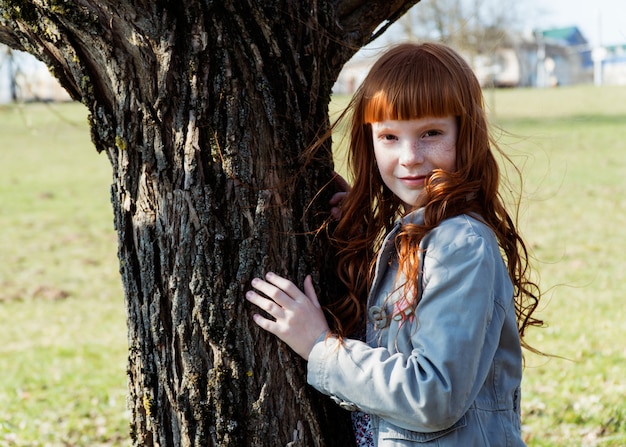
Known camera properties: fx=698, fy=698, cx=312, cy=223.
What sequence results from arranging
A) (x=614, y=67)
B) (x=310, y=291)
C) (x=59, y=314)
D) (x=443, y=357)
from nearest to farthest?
(x=443, y=357) → (x=310, y=291) → (x=59, y=314) → (x=614, y=67)

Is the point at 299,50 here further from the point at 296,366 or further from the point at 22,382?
the point at 22,382

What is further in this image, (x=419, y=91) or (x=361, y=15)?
(x=361, y=15)

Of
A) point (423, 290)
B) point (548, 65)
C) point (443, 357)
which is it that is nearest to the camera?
point (443, 357)

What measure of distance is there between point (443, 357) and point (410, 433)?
29 centimetres

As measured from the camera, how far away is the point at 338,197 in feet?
7.42

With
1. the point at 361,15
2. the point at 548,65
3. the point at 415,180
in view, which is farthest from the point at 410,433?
the point at 548,65

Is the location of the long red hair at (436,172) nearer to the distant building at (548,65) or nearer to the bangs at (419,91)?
the bangs at (419,91)

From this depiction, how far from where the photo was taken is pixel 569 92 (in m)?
36.4

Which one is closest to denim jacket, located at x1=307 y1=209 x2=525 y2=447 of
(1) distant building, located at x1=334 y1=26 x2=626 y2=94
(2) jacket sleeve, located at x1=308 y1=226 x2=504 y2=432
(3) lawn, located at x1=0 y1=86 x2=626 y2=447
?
(2) jacket sleeve, located at x1=308 y1=226 x2=504 y2=432

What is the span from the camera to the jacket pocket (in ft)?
5.91

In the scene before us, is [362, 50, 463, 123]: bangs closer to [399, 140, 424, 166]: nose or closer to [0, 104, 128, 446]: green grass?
[399, 140, 424, 166]: nose

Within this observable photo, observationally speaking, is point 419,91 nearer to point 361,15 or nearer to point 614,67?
point 361,15

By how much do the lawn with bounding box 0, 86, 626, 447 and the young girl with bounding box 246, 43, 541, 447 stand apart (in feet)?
1.03

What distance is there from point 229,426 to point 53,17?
126 cm
